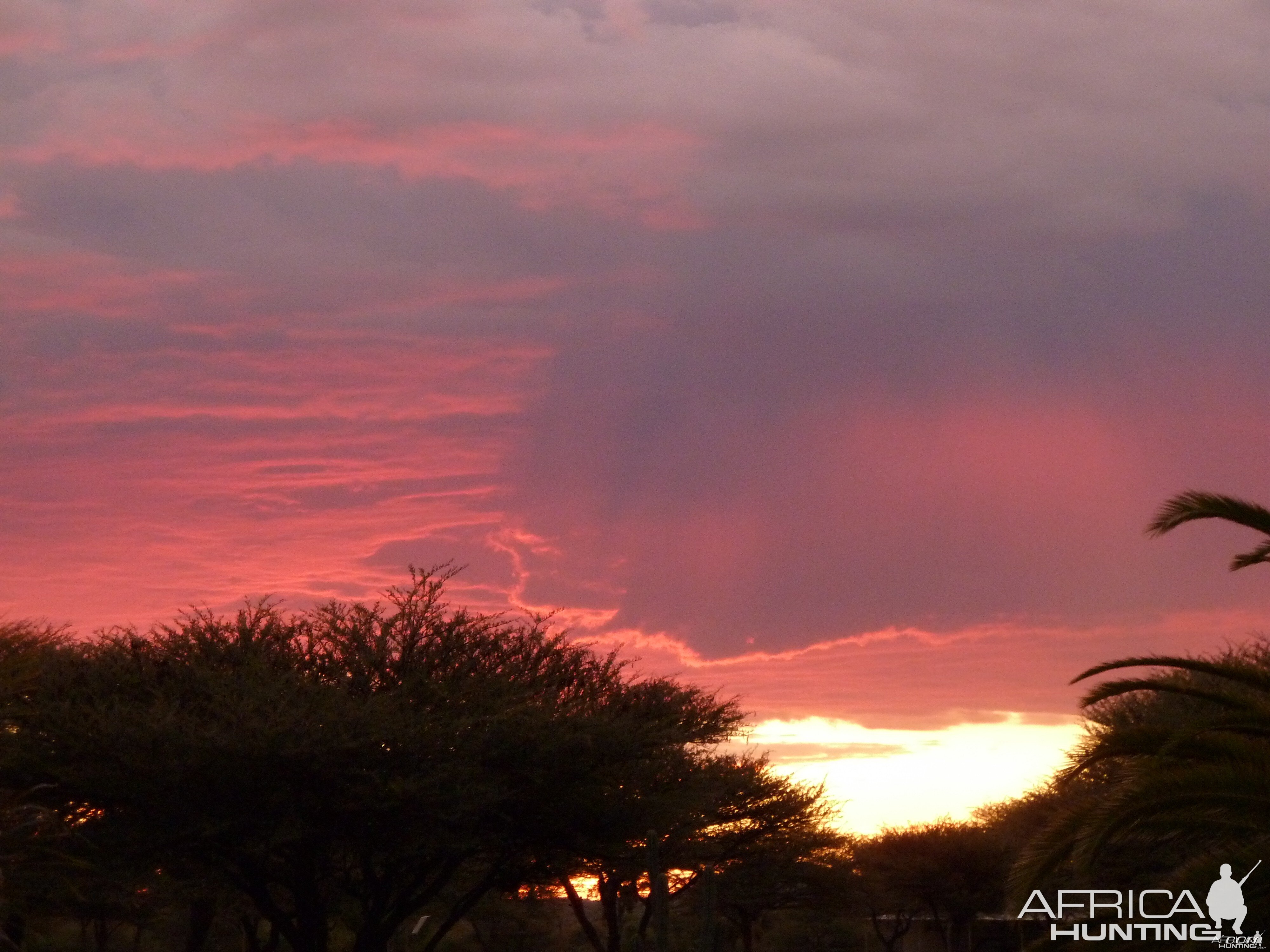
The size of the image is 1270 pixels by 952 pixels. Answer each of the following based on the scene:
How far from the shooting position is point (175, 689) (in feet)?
114

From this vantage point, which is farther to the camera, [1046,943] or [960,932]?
[960,932]

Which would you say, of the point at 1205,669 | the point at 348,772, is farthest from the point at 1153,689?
the point at 348,772

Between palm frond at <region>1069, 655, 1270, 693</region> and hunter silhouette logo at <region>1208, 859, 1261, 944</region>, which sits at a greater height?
palm frond at <region>1069, 655, 1270, 693</region>

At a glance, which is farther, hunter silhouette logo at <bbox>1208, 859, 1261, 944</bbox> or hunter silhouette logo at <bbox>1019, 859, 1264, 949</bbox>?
hunter silhouette logo at <bbox>1019, 859, 1264, 949</bbox>

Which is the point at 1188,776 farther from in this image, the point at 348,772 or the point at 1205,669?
the point at 348,772

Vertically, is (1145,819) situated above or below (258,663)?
below

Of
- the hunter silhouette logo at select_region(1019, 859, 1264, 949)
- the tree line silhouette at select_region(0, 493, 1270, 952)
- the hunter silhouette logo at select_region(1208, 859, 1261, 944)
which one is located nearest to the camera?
the hunter silhouette logo at select_region(1208, 859, 1261, 944)

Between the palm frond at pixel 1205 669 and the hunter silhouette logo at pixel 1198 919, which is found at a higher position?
the palm frond at pixel 1205 669

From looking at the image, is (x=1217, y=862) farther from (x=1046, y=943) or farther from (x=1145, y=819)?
(x=1046, y=943)

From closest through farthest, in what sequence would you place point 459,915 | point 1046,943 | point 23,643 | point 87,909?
point 1046,943
point 23,643
point 459,915
point 87,909

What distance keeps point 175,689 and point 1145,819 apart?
22.7 m

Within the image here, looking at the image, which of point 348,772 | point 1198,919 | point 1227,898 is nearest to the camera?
point 1227,898

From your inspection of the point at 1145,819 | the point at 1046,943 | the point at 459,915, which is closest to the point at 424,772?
the point at 459,915

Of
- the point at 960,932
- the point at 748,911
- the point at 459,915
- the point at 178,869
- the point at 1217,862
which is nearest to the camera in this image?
the point at 1217,862
